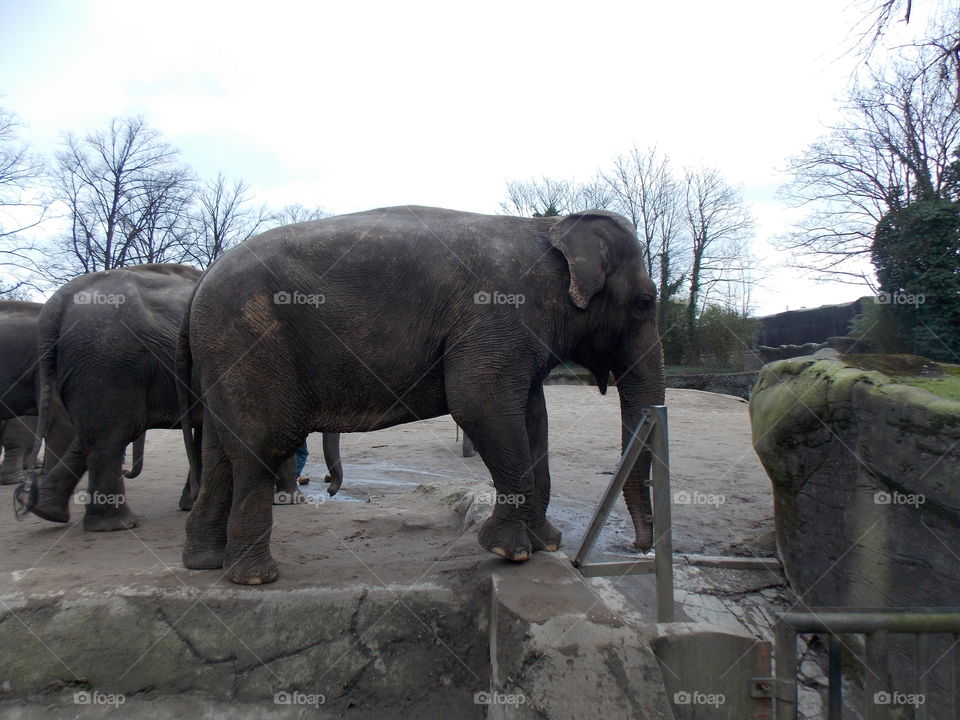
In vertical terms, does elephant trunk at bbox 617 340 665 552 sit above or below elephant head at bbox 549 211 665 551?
below

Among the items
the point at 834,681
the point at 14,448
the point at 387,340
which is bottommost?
the point at 834,681

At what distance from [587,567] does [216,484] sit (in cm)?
247

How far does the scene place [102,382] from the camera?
549 centimetres

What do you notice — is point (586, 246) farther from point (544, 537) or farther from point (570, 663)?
point (570, 663)

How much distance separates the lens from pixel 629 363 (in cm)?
443

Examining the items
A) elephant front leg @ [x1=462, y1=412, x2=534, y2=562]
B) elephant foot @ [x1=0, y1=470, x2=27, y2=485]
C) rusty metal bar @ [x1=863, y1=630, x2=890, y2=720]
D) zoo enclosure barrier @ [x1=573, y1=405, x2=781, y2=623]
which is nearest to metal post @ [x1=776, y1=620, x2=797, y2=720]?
rusty metal bar @ [x1=863, y1=630, x2=890, y2=720]

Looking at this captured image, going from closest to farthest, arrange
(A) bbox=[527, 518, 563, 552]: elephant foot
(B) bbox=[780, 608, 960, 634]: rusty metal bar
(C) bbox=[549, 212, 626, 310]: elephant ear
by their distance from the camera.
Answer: (B) bbox=[780, 608, 960, 634]: rusty metal bar
(C) bbox=[549, 212, 626, 310]: elephant ear
(A) bbox=[527, 518, 563, 552]: elephant foot

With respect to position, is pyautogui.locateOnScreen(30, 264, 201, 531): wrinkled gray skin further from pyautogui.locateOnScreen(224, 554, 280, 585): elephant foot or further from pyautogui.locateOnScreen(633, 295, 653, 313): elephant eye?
pyautogui.locateOnScreen(633, 295, 653, 313): elephant eye

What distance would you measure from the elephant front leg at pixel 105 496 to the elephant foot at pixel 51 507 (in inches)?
9.1

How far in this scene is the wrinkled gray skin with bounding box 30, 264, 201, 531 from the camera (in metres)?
5.48

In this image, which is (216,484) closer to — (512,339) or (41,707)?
(41,707)

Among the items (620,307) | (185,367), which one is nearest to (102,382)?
(185,367)

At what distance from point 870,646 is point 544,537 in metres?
2.24

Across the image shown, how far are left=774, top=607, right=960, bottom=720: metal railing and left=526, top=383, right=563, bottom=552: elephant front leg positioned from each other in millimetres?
1897
